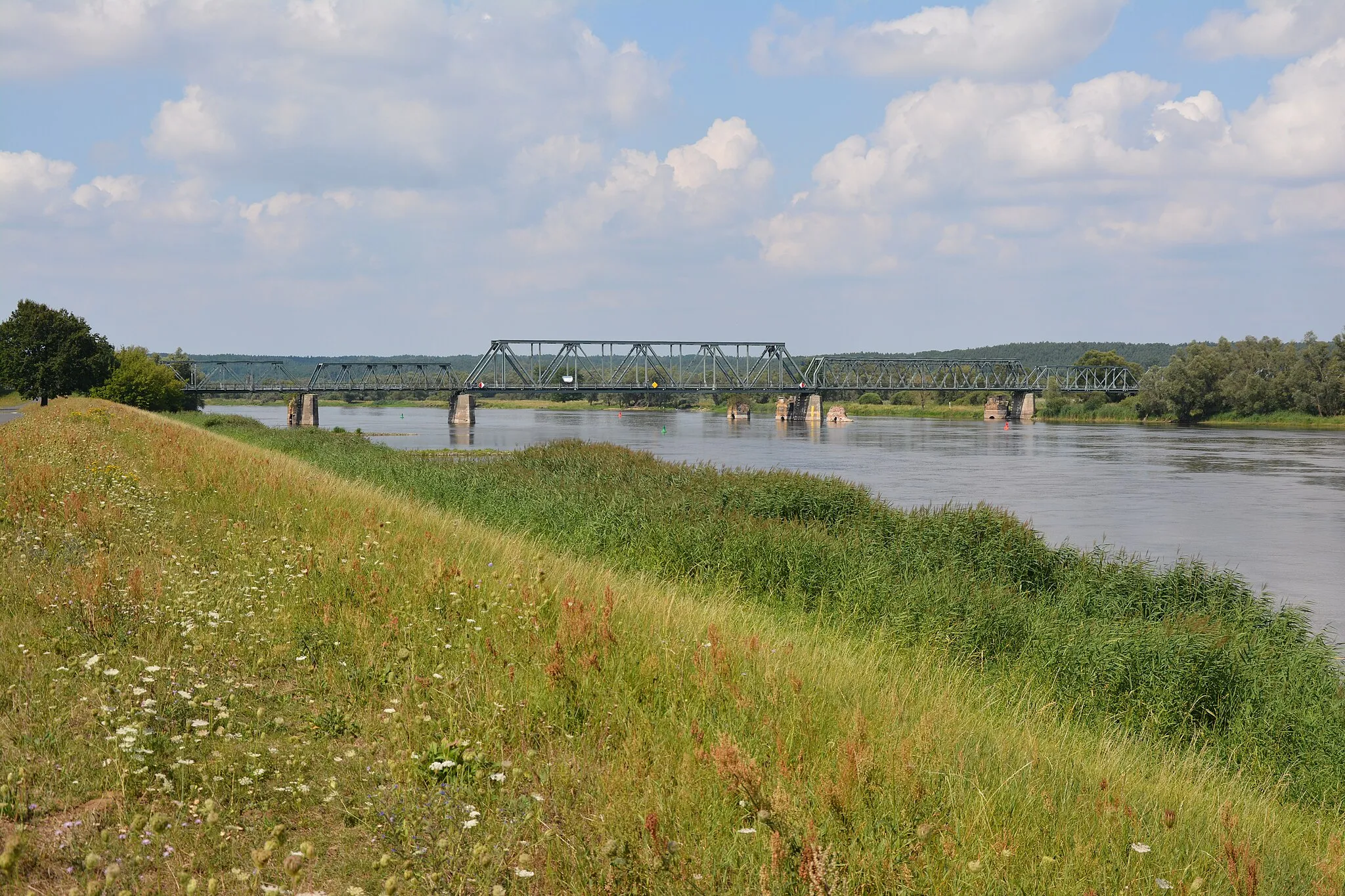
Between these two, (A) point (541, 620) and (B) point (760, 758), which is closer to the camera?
(B) point (760, 758)

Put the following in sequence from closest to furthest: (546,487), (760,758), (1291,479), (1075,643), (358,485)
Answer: (760,758), (1075,643), (358,485), (546,487), (1291,479)

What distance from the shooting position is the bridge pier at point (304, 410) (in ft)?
478

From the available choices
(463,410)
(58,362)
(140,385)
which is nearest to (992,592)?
(58,362)

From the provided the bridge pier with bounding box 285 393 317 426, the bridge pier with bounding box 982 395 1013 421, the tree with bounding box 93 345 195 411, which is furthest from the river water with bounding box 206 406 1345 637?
the bridge pier with bounding box 982 395 1013 421

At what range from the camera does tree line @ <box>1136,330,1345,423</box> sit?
121 meters

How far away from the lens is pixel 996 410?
17488cm

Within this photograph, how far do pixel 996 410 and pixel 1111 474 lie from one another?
119465mm

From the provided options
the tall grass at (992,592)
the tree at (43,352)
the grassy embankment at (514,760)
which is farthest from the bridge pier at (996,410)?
the grassy embankment at (514,760)

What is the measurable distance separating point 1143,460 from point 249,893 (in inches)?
2924

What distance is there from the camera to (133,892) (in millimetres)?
4344

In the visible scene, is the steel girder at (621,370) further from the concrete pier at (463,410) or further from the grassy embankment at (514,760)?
the grassy embankment at (514,760)

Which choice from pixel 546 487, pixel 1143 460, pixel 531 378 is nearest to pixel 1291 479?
pixel 1143 460

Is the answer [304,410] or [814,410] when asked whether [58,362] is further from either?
[814,410]

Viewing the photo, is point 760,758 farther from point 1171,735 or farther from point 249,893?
point 1171,735
